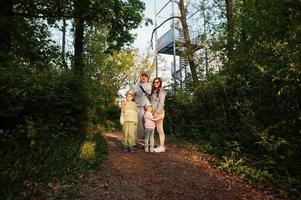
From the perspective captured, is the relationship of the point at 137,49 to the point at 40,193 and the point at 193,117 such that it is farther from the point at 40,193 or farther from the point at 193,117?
the point at 40,193

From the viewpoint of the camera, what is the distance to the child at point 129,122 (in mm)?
10945

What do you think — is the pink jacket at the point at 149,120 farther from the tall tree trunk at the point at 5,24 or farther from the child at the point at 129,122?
the tall tree trunk at the point at 5,24

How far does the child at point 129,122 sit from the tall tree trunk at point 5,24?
4.28 metres

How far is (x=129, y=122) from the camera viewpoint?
36.2 feet

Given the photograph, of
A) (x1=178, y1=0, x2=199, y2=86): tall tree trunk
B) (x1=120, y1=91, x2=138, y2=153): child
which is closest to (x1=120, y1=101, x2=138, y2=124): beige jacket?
(x1=120, y1=91, x2=138, y2=153): child

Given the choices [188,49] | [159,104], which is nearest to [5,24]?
[159,104]

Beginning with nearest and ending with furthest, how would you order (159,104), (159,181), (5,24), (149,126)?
(159,181) < (149,126) < (159,104) < (5,24)

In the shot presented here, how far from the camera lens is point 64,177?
749cm

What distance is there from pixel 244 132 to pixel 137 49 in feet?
98.6

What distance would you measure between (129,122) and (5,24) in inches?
195

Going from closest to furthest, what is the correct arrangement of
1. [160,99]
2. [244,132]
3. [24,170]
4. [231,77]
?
[24,170], [244,132], [160,99], [231,77]

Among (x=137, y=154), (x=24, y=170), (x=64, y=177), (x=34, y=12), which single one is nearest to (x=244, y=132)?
(x=137, y=154)

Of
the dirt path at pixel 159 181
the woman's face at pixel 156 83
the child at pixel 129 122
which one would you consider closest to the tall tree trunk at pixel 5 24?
the child at pixel 129 122

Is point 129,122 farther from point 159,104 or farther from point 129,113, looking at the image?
point 159,104
